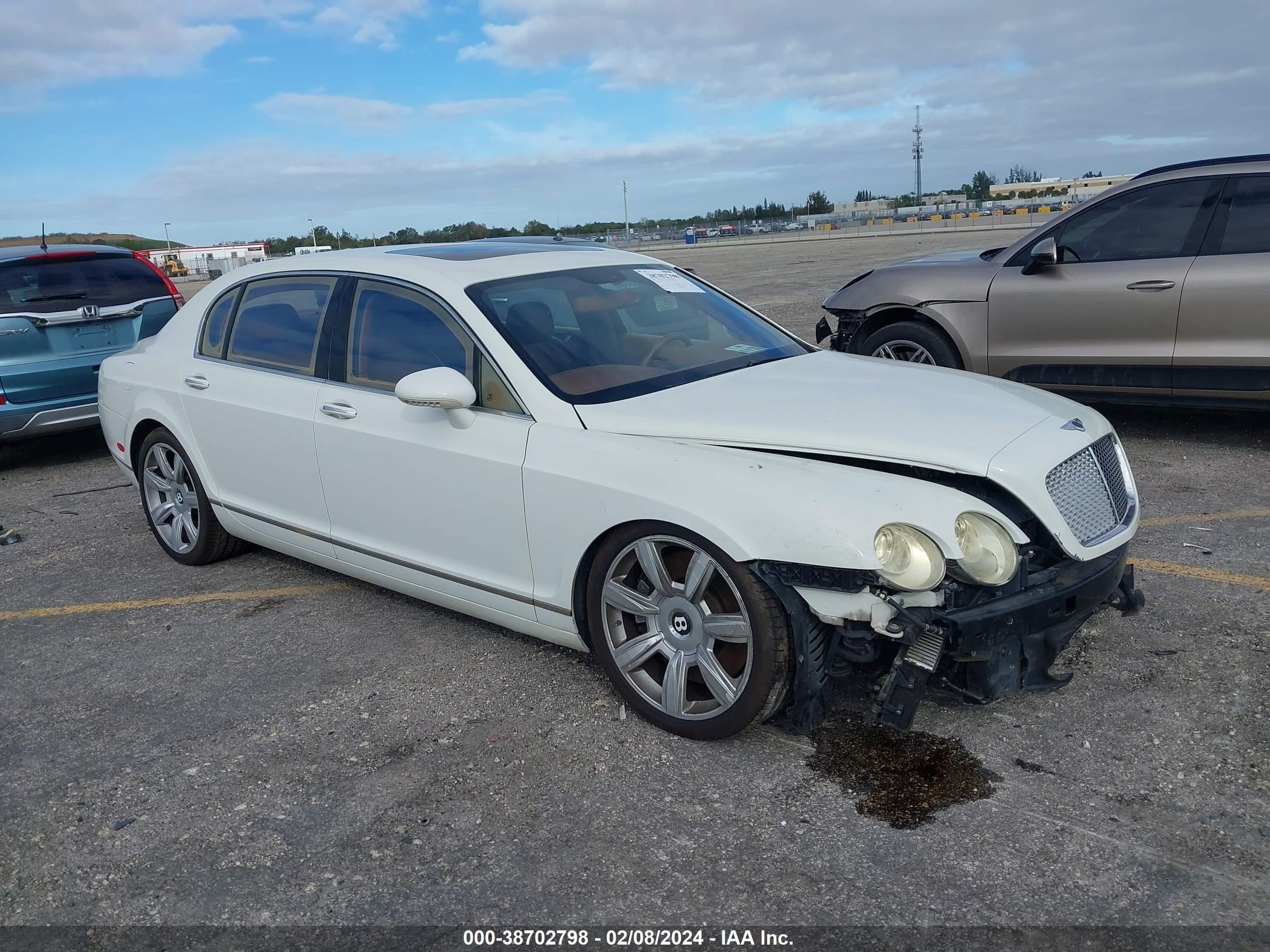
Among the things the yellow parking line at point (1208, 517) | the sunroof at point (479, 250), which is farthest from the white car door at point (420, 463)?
the yellow parking line at point (1208, 517)

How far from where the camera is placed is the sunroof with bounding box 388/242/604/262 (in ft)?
15.1

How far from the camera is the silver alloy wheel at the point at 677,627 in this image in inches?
131

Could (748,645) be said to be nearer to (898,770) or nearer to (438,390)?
(898,770)

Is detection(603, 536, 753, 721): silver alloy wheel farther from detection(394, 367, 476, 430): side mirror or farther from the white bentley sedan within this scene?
detection(394, 367, 476, 430): side mirror

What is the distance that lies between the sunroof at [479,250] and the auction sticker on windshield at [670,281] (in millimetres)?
305

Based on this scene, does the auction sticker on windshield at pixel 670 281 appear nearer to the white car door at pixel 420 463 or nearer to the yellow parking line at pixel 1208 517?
the white car door at pixel 420 463

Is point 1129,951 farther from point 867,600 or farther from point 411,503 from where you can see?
point 411,503

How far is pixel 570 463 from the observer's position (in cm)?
360

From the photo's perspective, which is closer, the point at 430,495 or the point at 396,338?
the point at 430,495

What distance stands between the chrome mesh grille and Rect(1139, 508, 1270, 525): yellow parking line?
5.70ft

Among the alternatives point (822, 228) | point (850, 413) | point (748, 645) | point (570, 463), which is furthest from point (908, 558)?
point (822, 228)

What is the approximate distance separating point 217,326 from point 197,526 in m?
1.03

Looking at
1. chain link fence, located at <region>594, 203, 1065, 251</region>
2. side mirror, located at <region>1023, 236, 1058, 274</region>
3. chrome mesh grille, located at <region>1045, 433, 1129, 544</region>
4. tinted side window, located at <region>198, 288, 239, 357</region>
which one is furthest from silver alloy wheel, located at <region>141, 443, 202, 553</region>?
chain link fence, located at <region>594, 203, 1065, 251</region>

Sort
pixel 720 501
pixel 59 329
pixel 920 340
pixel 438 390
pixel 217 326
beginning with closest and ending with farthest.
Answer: pixel 720 501
pixel 438 390
pixel 217 326
pixel 920 340
pixel 59 329
